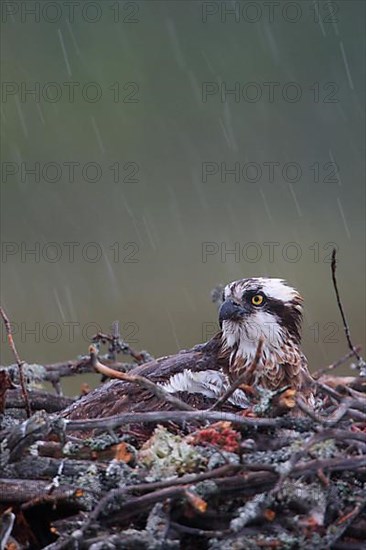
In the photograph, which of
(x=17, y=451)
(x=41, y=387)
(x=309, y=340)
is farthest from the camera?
(x=309, y=340)

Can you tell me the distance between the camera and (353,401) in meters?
4.28

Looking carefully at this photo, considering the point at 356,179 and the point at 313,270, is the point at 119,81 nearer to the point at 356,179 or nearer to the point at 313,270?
the point at 356,179

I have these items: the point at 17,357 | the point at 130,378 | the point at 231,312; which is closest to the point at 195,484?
the point at 130,378

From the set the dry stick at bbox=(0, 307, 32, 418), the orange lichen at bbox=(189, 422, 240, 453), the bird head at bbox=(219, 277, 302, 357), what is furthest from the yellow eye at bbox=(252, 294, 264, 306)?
the orange lichen at bbox=(189, 422, 240, 453)

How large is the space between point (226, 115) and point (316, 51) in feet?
9.81

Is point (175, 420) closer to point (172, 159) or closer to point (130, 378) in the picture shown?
point (130, 378)

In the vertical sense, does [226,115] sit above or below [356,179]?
above

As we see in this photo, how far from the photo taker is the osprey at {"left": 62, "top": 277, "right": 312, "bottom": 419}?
5.33 meters

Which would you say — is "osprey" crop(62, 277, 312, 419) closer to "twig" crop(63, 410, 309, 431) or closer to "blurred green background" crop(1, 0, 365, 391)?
"twig" crop(63, 410, 309, 431)

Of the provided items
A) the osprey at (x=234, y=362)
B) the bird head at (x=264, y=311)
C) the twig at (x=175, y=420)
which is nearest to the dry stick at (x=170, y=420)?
the twig at (x=175, y=420)

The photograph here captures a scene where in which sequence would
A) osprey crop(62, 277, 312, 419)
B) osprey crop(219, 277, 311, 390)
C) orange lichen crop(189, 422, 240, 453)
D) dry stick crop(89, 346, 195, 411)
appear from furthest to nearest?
osprey crop(219, 277, 311, 390) < osprey crop(62, 277, 312, 419) < orange lichen crop(189, 422, 240, 453) < dry stick crop(89, 346, 195, 411)

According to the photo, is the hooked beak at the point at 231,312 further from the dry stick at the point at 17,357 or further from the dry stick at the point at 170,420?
the dry stick at the point at 170,420

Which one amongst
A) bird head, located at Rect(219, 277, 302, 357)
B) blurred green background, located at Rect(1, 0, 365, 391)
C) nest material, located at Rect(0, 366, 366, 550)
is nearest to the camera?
nest material, located at Rect(0, 366, 366, 550)

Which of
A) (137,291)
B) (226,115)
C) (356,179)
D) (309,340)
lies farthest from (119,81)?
(309,340)
